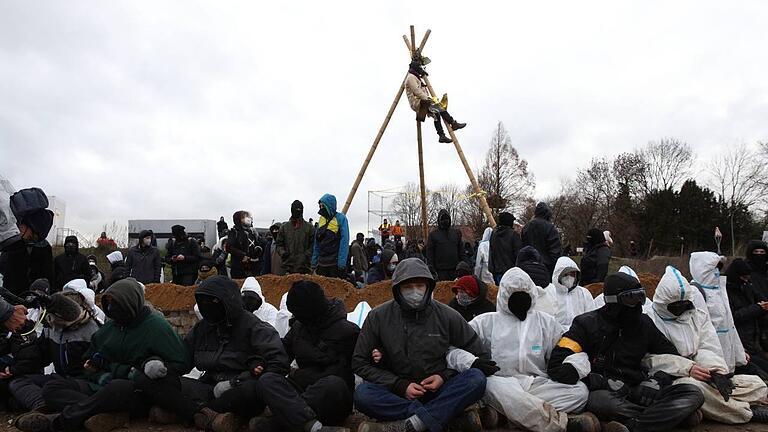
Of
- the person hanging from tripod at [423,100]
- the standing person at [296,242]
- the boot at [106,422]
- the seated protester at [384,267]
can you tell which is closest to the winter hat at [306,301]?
the boot at [106,422]

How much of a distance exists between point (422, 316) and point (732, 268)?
13.0 ft

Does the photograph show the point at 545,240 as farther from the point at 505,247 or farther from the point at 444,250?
the point at 444,250

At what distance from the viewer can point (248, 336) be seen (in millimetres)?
4836

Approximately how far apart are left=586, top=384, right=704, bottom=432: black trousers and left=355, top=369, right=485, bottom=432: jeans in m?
0.96

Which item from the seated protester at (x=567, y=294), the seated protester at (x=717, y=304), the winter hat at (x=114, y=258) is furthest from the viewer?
the winter hat at (x=114, y=258)

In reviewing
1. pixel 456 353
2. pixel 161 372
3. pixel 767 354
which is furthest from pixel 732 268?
pixel 161 372

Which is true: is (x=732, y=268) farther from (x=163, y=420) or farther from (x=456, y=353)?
(x=163, y=420)

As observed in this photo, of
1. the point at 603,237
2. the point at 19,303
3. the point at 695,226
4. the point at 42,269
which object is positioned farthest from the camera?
the point at 695,226

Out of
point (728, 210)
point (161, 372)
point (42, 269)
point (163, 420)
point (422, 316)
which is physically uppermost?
point (728, 210)

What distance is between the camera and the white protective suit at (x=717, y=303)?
564 cm

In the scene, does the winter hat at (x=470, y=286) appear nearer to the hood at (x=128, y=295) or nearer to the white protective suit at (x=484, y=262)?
the hood at (x=128, y=295)

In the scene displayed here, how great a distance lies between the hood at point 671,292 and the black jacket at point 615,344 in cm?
30

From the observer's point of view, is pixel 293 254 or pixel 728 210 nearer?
pixel 293 254

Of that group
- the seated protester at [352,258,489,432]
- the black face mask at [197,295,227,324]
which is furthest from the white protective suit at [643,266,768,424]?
the black face mask at [197,295,227,324]
